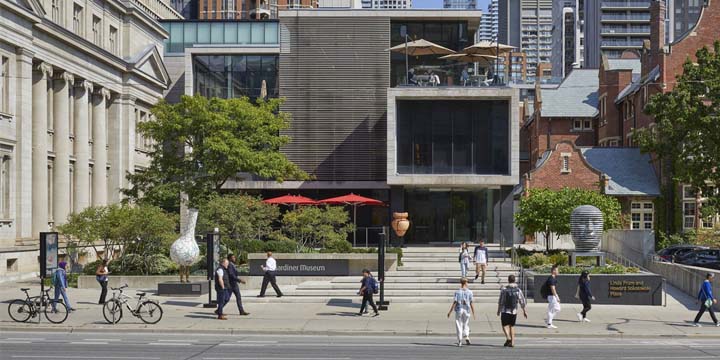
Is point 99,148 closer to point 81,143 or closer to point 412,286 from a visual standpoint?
point 81,143

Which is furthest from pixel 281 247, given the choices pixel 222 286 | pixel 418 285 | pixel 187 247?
pixel 222 286

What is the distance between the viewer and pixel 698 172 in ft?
173

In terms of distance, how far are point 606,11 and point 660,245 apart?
9901cm

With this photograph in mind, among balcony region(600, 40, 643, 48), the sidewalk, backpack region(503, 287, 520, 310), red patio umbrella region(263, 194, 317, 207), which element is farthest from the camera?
balcony region(600, 40, 643, 48)

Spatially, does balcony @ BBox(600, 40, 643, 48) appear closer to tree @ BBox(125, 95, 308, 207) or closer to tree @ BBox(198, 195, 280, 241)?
tree @ BBox(125, 95, 308, 207)

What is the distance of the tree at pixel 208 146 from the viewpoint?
50.1 m

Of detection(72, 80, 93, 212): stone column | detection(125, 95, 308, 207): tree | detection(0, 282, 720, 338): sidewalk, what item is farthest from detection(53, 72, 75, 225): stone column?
detection(0, 282, 720, 338): sidewalk

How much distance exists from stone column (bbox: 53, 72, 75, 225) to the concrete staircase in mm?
25583

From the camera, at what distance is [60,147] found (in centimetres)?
5950

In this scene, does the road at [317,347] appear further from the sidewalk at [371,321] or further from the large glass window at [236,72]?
the large glass window at [236,72]

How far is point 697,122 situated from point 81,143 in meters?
39.3

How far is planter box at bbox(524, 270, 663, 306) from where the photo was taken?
118 feet

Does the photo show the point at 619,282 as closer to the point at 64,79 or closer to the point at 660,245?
the point at 660,245

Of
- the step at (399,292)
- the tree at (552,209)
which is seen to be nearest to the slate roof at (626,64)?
the tree at (552,209)
